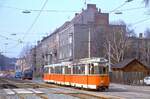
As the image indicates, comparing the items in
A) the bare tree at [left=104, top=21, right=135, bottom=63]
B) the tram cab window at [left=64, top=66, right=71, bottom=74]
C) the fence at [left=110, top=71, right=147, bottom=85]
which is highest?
the bare tree at [left=104, top=21, right=135, bottom=63]

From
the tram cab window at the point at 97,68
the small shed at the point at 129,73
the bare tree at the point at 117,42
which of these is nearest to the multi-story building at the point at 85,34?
the bare tree at the point at 117,42

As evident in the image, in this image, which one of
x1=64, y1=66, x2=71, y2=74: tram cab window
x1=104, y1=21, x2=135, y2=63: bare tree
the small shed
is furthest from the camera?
x1=104, y1=21, x2=135, y2=63: bare tree

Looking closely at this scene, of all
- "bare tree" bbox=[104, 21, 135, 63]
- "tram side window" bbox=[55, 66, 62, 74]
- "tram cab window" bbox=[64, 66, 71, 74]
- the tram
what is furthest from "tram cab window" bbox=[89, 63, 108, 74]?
"bare tree" bbox=[104, 21, 135, 63]

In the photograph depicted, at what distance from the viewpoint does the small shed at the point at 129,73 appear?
63375 millimetres

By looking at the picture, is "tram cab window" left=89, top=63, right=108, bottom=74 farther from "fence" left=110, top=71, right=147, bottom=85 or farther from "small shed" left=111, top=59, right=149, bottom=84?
"small shed" left=111, top=59, right=149, bottom=84

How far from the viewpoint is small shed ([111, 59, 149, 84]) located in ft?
208

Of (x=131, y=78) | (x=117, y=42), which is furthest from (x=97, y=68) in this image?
(x=117, y=42)

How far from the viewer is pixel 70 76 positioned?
144 ft

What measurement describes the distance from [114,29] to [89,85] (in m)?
51.4

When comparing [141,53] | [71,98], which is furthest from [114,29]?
[71,98]

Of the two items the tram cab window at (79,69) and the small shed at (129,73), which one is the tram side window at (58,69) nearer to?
the tram cab window at (79,69)

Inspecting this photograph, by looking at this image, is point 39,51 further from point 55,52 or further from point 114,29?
point 114,29

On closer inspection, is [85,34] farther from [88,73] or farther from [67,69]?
[88,73]

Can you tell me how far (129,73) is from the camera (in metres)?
64.2
